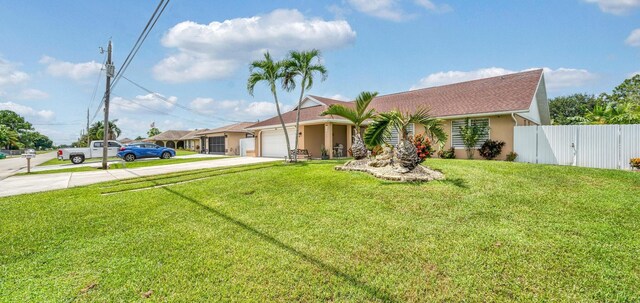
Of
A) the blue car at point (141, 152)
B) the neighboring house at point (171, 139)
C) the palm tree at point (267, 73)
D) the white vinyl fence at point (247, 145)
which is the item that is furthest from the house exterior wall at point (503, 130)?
the neighboring house at point (171, 139)

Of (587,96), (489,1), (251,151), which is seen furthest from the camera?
(587,96)

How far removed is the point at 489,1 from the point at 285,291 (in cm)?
1141

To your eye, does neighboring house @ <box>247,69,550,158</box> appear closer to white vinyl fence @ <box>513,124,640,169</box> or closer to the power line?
white vinyl fence @ <box>513,124,640,169</box>

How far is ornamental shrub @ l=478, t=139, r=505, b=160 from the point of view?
527 inches

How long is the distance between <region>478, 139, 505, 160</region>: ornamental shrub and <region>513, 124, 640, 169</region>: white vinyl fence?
25.0 inches

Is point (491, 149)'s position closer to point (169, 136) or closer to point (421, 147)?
point (421, 147)

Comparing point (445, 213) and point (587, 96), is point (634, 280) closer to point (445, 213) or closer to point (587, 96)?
point (445, 213)

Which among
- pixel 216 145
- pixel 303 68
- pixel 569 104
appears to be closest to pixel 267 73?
pixel 303 68

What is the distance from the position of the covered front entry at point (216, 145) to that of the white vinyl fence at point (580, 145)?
93.1 ft

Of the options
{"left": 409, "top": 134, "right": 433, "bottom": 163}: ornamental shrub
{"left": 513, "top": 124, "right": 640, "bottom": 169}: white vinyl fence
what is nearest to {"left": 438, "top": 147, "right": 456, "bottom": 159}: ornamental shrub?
{"left": 513, "top": 124, "right": 640, "bottom": 169}: white vinyl fence

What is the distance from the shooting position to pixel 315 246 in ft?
13.8

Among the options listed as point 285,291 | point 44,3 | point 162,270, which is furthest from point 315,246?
point 44,3

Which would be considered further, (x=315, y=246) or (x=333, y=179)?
(x=333, y=179)

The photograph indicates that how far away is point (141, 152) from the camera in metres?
22.7
